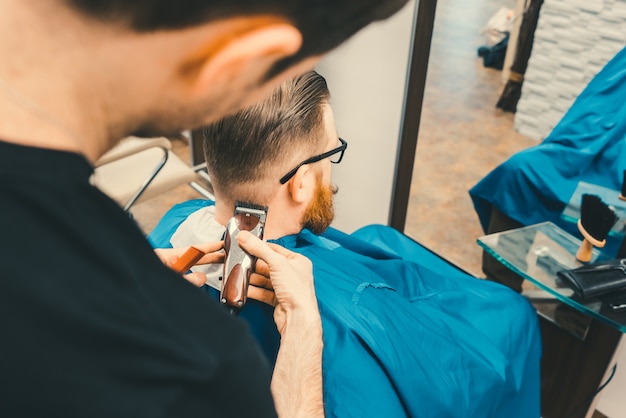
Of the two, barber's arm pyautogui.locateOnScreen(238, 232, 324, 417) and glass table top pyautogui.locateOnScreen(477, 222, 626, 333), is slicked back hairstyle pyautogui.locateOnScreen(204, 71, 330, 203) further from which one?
glass table top pyautogui.locateOnScreen(477, 222, 626, 333)

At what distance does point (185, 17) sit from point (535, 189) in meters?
1.82

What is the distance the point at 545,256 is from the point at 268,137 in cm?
109

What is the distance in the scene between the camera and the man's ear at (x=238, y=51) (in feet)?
1.20

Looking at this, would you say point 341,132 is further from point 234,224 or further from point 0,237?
point 0,237

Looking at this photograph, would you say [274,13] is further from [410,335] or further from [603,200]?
[603,200]

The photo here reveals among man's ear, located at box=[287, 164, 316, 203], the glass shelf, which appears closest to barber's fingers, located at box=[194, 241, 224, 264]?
man's ear, located at box=[287, 164, 316, 203]

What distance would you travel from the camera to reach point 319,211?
1274mm

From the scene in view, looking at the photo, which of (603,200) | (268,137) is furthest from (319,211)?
(603,200)

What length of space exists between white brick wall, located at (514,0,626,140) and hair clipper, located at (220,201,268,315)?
3.99ft

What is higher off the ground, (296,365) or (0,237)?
(0,237)

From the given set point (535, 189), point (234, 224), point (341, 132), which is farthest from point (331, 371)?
point (341, 132)

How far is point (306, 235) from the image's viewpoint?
4.55ft

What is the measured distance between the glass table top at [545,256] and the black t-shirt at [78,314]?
1460 mm

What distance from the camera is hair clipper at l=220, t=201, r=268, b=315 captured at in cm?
94
